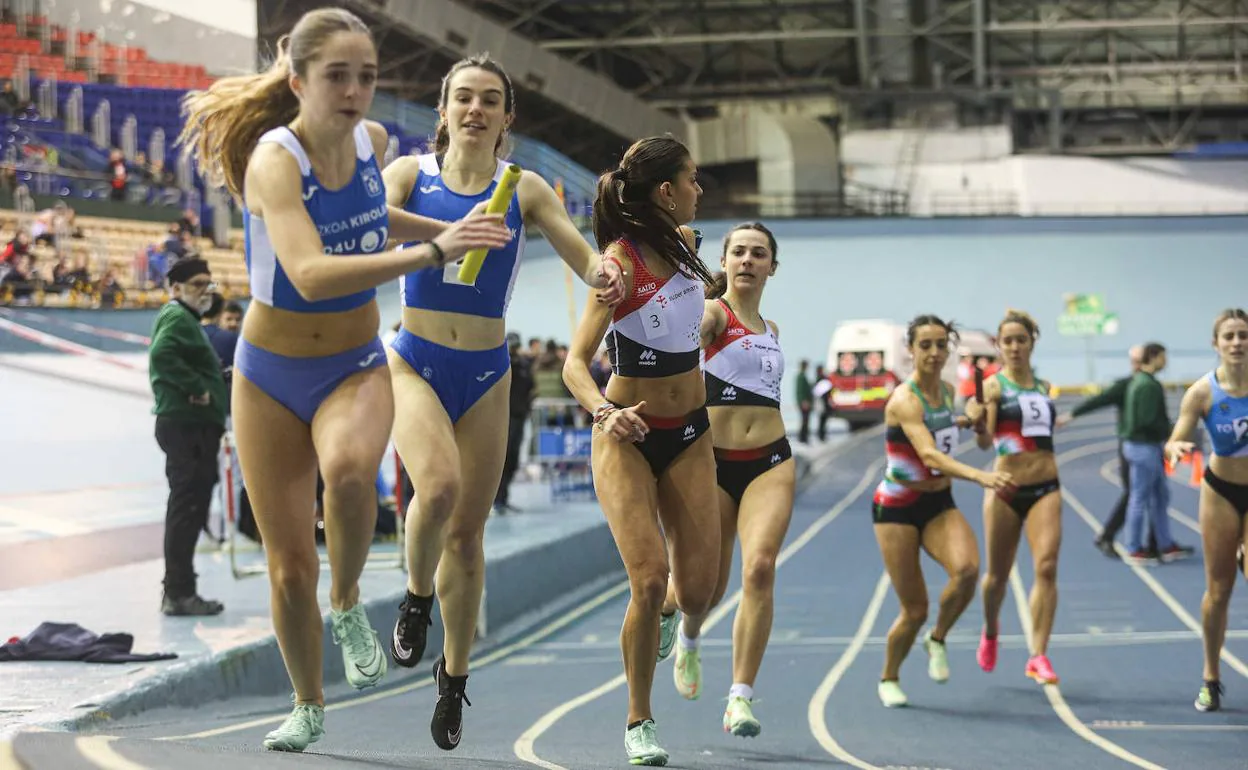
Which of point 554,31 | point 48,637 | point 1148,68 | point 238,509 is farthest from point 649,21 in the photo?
point 48,637

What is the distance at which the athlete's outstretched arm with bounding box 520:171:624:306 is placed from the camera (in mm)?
5039

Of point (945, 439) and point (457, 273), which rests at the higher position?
point (457, 273)

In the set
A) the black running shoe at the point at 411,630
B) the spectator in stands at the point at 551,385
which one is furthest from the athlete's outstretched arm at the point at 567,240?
the spectator in stands at the point at 551,385

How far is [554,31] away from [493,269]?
120ft

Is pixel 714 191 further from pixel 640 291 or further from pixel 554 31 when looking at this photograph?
pixel 640 291

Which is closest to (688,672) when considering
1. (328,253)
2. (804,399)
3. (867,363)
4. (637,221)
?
(637,221)

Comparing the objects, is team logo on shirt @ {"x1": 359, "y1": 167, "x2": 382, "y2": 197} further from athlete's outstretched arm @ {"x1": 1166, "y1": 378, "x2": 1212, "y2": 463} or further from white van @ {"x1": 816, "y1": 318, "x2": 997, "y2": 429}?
white van @ {"x1": 816, "y1": 318, "x2": 997, "y2": 429}

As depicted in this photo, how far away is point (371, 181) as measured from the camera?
4.48m

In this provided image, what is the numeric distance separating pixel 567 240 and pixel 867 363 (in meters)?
25.7

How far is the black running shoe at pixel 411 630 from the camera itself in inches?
205

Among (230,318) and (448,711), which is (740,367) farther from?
(230,318)

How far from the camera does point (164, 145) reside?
2150cm

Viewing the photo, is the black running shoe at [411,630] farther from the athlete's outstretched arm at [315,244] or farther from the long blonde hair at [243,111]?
the long blonde hair at [243,111]

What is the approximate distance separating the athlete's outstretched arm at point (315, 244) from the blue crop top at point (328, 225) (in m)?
0.06
